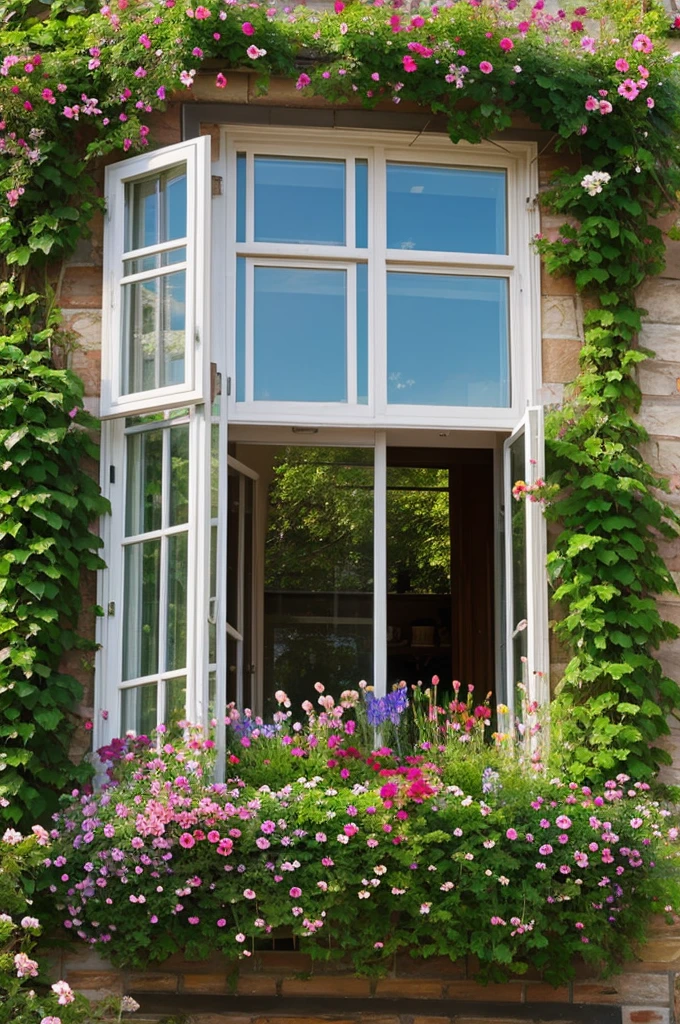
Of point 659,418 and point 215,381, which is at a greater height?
point 215,381

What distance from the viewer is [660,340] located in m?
6.32

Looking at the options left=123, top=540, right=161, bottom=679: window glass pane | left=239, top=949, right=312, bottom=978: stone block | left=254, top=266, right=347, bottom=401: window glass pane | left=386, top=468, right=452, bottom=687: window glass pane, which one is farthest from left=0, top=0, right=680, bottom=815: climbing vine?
left=386, top=468, right=452, bottom=687: window glass pane

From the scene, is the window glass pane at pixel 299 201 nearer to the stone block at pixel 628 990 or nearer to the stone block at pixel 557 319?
the stone block at pixel 557 319

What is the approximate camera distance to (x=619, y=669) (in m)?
5.79

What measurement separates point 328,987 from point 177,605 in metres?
1.65

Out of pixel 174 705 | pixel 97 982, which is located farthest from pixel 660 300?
pixel 97 982

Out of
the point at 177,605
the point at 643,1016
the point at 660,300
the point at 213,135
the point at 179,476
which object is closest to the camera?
the point at 643,1016

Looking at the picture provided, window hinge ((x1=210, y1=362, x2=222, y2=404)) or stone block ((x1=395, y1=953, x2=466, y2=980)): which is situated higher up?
window hinge ((x1=210, y1=362, x2=222, y2=404))

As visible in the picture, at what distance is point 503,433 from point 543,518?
55cm

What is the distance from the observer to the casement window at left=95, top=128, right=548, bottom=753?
18.9 ft

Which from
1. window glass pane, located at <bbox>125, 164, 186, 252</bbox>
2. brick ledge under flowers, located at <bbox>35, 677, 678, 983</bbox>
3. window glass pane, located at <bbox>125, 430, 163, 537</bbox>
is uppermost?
window glass pane, located at <bbox>125, 164, 186, 252</bbox>

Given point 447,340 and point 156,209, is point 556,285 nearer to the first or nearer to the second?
point 447,340

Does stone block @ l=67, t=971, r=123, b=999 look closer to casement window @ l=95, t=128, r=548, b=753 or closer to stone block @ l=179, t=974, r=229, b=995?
stone block @ l=179, t=974, r=229, b=995

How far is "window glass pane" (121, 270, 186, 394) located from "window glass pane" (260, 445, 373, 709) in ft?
2.87
